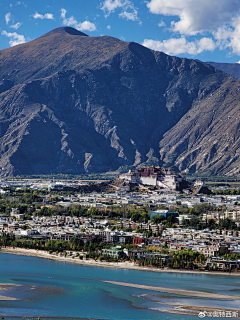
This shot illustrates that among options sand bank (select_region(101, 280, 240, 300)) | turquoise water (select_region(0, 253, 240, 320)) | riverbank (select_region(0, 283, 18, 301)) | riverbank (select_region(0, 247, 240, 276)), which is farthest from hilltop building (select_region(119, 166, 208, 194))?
riverbank (select_region(0, 283, 18, 301))

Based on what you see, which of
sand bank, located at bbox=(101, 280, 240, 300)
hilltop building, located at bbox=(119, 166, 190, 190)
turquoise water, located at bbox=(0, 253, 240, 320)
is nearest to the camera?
turquoise water, located at bbox=(0, 253, 240, 320)

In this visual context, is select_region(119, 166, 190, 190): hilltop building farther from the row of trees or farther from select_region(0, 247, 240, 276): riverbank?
select_region(0, 247, 240, 276): riverbank

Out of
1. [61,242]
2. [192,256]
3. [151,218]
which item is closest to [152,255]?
[192,256]

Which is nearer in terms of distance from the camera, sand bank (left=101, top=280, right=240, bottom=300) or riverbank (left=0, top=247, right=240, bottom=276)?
sand bank (left=101, top=280, right=240, bottom=300)

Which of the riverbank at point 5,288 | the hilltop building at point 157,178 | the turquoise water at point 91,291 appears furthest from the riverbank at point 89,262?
the hilltop building at point 157,178

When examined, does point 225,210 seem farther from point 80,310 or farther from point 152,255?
point 80,310
